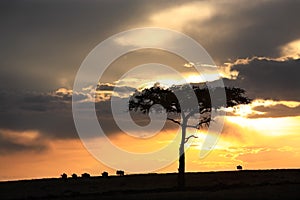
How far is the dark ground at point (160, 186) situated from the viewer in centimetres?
4847

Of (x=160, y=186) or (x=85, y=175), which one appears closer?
(x=160, y=186)

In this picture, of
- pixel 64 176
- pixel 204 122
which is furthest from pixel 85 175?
pixel 204 122

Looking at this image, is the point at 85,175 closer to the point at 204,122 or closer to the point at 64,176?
the point at 64,176

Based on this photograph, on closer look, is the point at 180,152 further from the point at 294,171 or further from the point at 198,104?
the point at 294,171

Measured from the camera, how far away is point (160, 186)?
63.5 meters

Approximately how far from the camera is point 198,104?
220 feet

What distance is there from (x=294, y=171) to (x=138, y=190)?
83.2ft

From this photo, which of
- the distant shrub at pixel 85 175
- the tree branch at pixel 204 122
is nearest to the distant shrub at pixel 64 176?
the distant shrub at pixel 85 175

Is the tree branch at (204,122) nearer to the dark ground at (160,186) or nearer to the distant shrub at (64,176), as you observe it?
the dark ground at (160,186)

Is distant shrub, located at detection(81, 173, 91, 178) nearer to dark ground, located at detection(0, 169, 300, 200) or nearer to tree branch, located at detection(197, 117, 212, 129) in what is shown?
dark ground, located at detection(0, 169, 300, 200)

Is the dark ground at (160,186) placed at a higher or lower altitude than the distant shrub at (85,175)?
lower

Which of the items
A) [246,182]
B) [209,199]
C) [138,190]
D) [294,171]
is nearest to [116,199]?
[209,199]

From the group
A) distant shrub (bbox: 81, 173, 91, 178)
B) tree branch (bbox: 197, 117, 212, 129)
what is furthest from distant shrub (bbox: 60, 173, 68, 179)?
tree branch (bbox: 197, 117, 212, 129)

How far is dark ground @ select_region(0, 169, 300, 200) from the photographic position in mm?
48469
